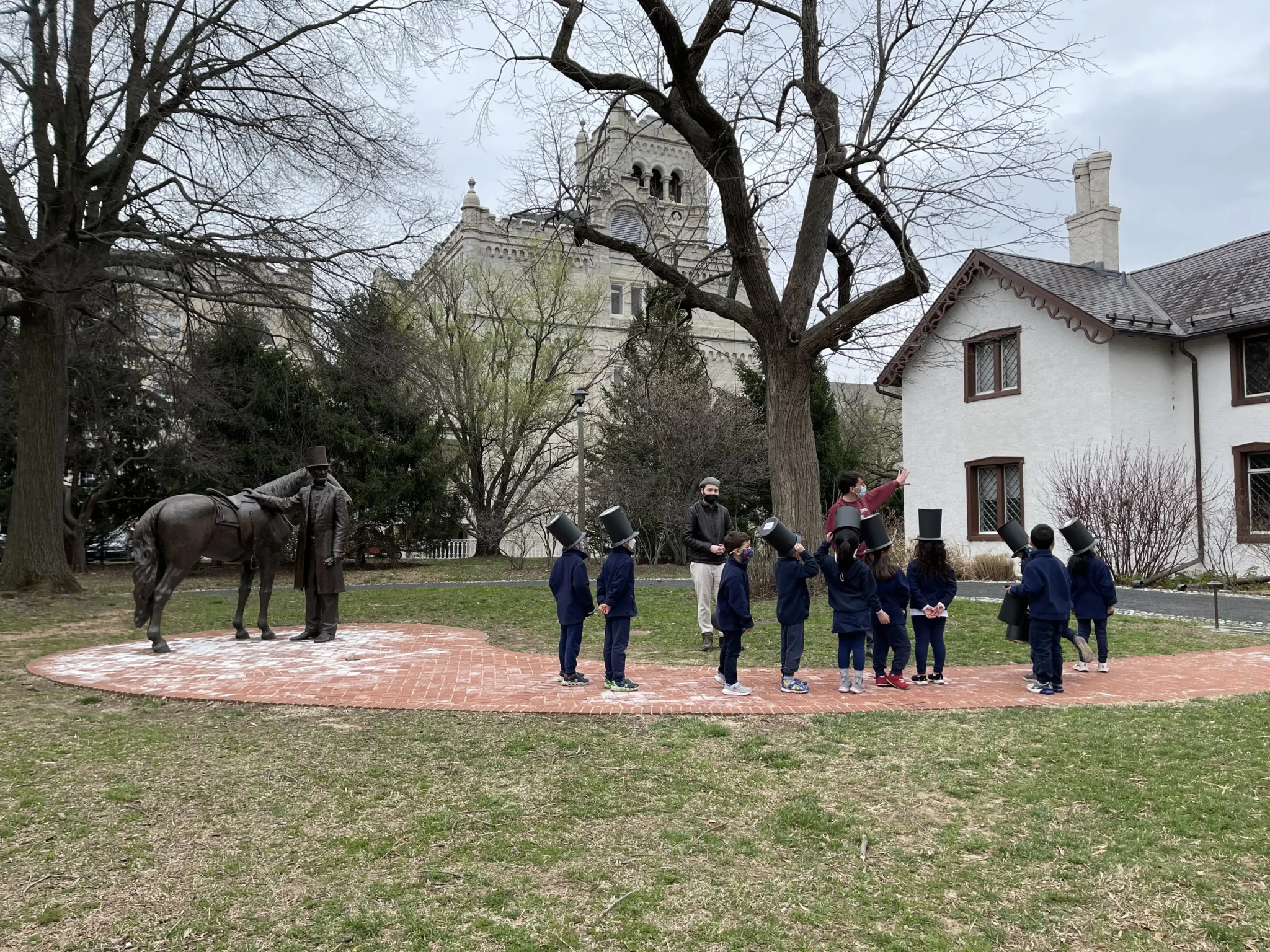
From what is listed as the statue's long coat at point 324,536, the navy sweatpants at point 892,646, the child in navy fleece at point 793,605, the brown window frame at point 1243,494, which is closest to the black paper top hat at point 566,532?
the child in navy fleece at point 793,605

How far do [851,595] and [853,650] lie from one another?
1.80 feet

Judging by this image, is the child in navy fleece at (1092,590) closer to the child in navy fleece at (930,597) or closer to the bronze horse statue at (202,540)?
the child in navy fleece at (930,597)

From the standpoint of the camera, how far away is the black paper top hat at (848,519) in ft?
25.6

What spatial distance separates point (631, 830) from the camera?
15.4ft

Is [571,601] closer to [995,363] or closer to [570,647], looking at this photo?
[570,647]

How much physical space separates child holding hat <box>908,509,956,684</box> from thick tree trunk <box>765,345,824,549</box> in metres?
6.51

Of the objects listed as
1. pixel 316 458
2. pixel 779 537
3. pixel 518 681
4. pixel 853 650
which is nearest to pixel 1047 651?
pixel 853 650

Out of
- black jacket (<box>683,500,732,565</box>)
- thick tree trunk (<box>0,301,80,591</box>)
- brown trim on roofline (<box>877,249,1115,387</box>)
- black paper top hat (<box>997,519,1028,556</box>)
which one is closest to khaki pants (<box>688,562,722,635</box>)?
black jacket (<box>683,500,732,565</box>)

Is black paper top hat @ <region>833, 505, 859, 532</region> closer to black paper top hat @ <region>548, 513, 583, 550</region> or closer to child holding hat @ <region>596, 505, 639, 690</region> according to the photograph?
child holding hat @ <region>596, 505, 639, 690</region>

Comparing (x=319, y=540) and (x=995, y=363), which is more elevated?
(x=995, y=363)

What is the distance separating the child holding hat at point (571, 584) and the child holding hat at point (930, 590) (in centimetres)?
286

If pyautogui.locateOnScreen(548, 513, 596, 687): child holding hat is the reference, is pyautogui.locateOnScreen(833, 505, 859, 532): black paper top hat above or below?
above

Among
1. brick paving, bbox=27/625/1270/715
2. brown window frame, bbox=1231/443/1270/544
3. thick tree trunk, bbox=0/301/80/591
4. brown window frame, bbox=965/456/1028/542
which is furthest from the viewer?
brown window frame, bbox=965/456/1028/542

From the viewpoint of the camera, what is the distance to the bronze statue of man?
35.8 ft
